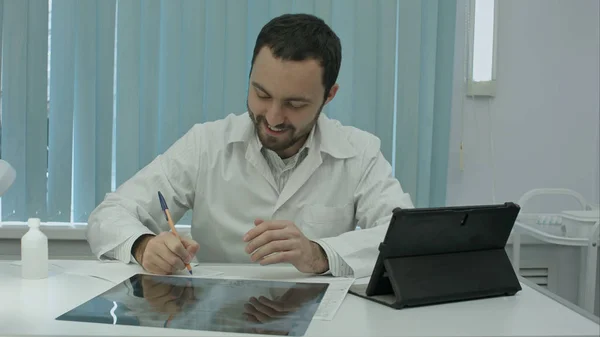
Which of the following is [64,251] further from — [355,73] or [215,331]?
[215,331]

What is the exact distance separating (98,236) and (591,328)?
1146 mm

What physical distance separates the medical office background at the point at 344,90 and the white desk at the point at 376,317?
139 cm

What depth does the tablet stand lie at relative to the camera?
1156 millimetres

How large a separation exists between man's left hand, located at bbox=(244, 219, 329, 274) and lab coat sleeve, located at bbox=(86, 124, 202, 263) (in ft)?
1.13

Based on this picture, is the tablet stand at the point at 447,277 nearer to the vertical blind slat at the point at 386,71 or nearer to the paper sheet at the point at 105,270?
the paper sheet at the point at 105,270

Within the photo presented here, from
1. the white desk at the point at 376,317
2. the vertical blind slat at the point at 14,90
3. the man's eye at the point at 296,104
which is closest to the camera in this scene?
the white desk at the point at 376,317

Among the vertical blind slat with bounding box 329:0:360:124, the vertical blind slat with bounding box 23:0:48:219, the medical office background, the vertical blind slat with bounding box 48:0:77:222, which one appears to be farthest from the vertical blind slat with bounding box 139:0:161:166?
the vertical blind slat with bounding box 329:0:360:124

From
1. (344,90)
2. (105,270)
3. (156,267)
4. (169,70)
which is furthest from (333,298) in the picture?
(169,70)

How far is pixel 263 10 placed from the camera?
8.72ft

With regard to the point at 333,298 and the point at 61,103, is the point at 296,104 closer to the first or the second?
the point at 333,298

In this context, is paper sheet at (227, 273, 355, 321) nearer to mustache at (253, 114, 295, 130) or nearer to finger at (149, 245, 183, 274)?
finger at (149, 245, 183, 274)

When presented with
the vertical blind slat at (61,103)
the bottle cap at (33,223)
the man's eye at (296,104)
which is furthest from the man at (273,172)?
the vertical blind slat at (61,103)

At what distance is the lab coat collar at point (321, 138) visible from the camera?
73.7 inches

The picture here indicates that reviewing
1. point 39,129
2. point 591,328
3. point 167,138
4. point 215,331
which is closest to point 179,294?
point 215,331
